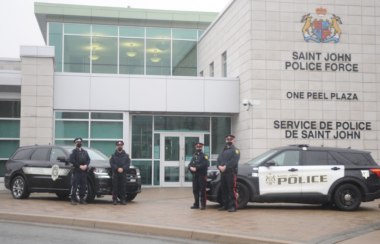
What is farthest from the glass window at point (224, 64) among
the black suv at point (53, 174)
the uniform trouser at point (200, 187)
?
the uniform trouser at point (200, 187)

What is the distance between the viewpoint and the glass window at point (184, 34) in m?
30.6

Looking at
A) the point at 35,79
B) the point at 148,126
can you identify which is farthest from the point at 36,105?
the point at 148,126

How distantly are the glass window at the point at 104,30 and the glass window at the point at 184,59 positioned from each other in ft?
11.9

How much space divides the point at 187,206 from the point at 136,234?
14.7 feet

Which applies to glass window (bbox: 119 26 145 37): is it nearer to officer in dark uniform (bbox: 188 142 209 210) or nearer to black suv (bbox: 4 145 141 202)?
black suv (bbox: 4 145 141 202)

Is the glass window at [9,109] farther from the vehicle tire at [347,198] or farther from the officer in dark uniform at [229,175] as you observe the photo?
the vehicle tire at [347,198]

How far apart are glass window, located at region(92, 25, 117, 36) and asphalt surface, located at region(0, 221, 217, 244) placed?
68.1 feet

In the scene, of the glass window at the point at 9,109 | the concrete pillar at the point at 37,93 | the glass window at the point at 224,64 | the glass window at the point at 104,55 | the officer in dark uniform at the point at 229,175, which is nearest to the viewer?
the officer in dark uniform at the point at 229,175

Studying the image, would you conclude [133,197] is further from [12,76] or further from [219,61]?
[219,61]

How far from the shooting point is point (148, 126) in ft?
75.7

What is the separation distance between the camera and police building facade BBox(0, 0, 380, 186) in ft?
68.8

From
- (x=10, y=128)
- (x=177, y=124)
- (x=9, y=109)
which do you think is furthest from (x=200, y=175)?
(x=9, y=109)

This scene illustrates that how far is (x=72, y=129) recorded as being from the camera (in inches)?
866

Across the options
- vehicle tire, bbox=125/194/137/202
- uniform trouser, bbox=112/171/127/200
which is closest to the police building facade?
vehicle tire, bbox=125/194/137/202
